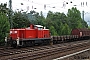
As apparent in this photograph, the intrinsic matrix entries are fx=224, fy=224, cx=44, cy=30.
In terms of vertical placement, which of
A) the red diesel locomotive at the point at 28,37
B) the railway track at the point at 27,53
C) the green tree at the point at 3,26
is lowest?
the railway track at the point at 27,53

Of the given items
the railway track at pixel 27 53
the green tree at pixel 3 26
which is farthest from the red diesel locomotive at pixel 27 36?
the green tree at pixel 3 26

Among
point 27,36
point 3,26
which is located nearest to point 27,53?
point 27,36

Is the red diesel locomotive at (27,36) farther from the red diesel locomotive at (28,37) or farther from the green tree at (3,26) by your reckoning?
the green tree at (3,26)

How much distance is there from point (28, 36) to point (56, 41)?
1166 centimetres

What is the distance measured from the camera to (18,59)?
50.4 ft

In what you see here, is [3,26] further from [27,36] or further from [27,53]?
[27,53]

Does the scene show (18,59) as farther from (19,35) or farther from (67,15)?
(67,15)

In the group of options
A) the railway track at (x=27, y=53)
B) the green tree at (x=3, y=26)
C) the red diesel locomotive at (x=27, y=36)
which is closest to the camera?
the railway track at (x=27, y=53)

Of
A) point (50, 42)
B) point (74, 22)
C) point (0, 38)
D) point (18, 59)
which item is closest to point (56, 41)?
point (50, 42)

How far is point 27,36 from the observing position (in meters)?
28.1

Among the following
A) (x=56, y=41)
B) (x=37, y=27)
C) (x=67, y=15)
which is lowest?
(x=56, y=41)

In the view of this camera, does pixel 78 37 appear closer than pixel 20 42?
No

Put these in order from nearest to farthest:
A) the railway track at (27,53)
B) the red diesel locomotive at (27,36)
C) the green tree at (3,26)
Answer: the railway track at (27,53), the red diesel locomotive at (27,36), the green tree at (3,26)

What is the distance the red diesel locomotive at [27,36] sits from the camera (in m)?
26.4
